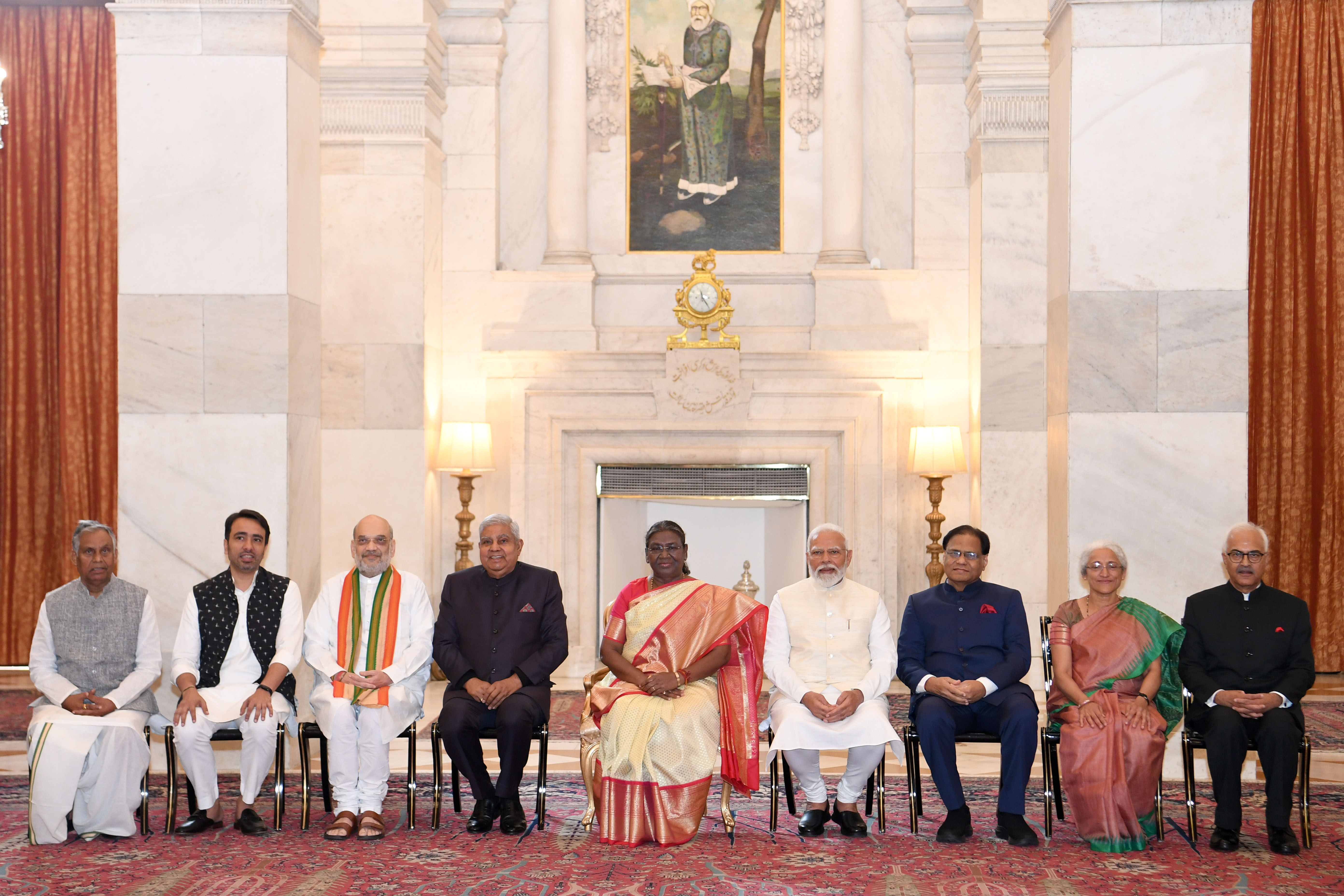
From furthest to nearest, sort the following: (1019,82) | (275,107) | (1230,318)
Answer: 1. (1019,82)
2. (275,107)
3. (1230,318)

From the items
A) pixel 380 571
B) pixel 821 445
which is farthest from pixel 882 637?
pixel 821 445

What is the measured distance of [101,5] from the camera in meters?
8.21

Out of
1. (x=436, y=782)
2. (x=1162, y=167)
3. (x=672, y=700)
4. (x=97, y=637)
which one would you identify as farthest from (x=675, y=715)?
(x=1162, y=167)

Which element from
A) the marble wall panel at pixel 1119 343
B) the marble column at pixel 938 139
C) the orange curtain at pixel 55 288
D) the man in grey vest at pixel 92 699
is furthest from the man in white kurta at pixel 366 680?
the marble column at pixel 938 139

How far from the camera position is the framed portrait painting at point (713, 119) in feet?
29.0

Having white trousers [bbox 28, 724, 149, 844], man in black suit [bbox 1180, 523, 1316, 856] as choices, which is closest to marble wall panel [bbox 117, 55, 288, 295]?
white trousers [bbox 28, 724, 149, 844]

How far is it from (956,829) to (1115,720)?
685 millimetres

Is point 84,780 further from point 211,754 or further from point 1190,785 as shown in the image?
point 1190,785

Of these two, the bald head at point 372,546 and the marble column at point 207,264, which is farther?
the marble column at point 207,264

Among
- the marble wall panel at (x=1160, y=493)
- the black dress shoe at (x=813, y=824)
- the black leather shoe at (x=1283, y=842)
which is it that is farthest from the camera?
the marble wall panel at (x=1160, y=493)

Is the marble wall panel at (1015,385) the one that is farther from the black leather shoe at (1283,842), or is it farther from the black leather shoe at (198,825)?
the black leather shoe at (198,825)

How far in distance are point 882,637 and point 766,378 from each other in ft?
11.9

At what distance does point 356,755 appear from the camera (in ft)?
16.3

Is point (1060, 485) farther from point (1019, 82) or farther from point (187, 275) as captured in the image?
point (187, 275)
